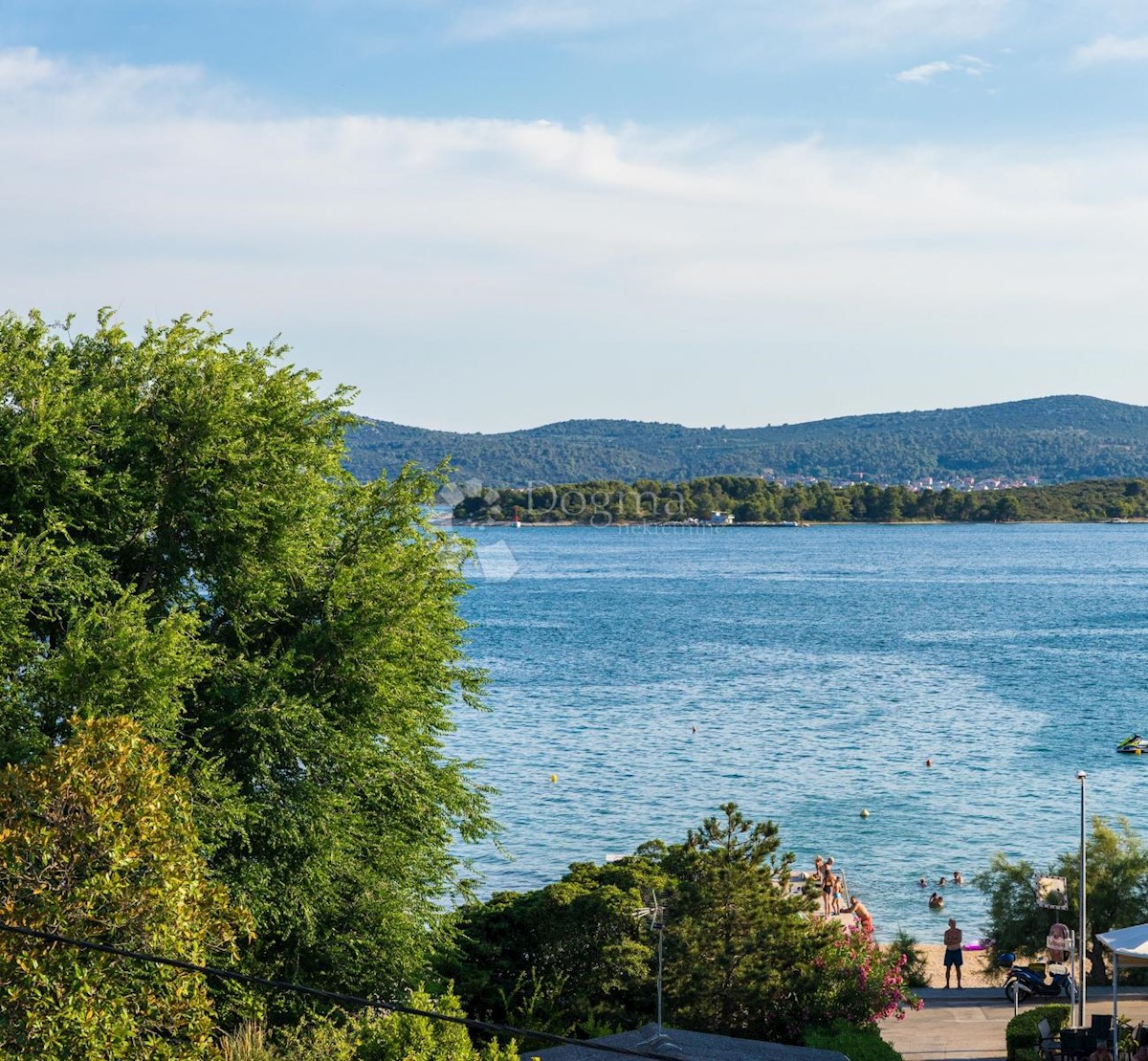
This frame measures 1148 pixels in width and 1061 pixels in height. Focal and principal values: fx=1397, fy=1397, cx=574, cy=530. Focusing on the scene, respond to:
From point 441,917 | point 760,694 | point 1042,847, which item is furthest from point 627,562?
point 441,917

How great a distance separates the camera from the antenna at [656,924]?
16047 mm

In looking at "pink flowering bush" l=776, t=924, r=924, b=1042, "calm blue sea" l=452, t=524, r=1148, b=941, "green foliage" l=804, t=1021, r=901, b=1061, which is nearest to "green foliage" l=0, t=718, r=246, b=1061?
"green foliage" l=804, t=1021, r=901, b=1061

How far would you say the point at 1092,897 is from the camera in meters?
26.4

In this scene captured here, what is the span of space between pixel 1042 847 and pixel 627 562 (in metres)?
137

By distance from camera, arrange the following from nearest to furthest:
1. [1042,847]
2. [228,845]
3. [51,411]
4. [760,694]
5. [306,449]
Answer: [51,411], [228,845], [306,449], [1042,847], [760,694]

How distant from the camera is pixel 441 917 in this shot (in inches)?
795

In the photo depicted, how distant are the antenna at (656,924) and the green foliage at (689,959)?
155 mm

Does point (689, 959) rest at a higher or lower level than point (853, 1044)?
higher

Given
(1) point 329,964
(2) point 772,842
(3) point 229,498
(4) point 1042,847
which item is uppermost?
(3) point 229,498

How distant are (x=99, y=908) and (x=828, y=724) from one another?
168 ft

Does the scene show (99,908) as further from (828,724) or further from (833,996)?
(828,724)

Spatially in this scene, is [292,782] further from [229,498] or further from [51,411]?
[51,411]

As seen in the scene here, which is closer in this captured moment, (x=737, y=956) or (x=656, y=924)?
(x=656, y=924)

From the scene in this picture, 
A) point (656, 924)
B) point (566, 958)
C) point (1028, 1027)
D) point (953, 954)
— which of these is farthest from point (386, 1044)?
point (953, 954)
